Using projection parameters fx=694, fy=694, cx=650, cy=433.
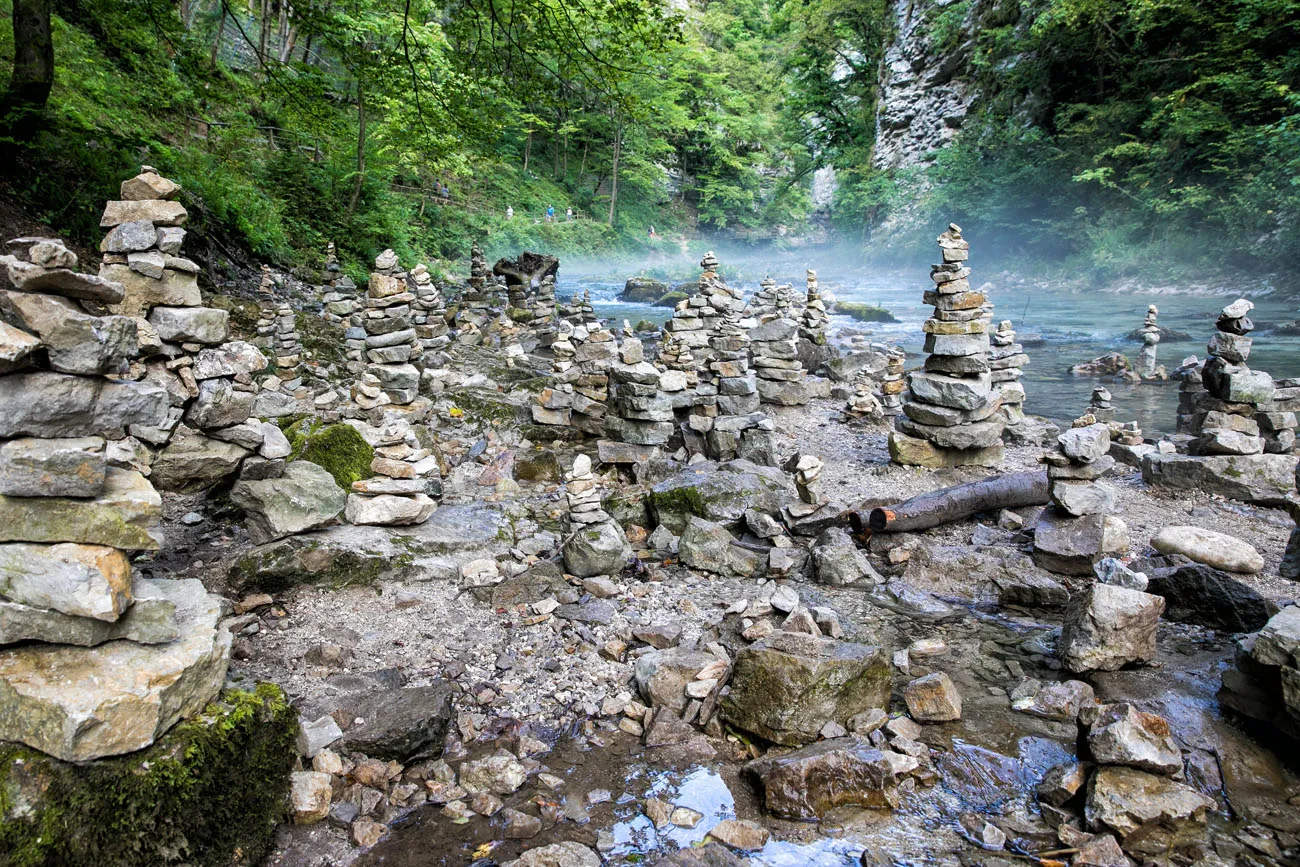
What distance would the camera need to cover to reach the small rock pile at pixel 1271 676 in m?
3.62

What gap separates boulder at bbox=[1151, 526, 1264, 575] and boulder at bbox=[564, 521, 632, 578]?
4929 millimetres

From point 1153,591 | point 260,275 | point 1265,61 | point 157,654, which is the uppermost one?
point 1265,61

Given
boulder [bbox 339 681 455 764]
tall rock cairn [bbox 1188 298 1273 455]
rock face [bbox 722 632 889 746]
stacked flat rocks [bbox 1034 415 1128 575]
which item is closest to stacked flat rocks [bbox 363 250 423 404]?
boulder [bbox 339 681 455 764]

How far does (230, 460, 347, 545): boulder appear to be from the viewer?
550 centimetres

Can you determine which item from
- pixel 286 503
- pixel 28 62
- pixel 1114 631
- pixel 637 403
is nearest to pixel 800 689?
pixel 1114 631

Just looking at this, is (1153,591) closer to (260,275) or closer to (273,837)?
(273,837)

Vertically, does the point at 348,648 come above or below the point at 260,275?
below

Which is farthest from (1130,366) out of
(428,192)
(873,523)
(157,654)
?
(428,192)

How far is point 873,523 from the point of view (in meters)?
7.20

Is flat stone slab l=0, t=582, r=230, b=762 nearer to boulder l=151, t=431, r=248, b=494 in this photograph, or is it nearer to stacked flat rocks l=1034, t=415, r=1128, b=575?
boulder l=151, t=431, r=248, b=494

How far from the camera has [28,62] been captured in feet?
34.7

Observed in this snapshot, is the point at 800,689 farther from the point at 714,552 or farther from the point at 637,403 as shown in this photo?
the point at 637,403

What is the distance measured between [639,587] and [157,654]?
366 centimetres

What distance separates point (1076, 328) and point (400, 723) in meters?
25.6
